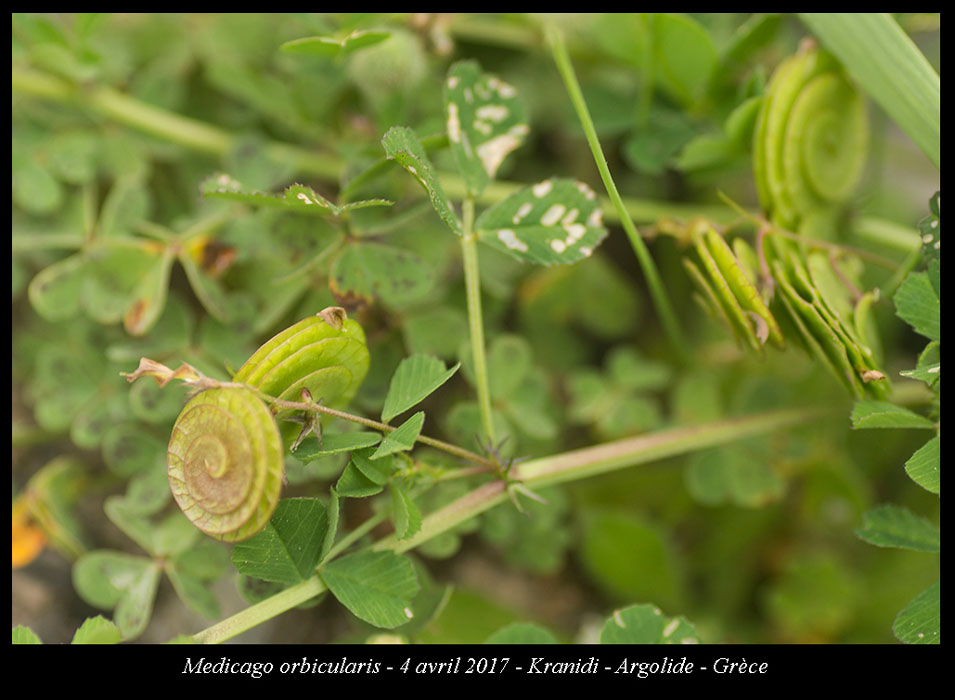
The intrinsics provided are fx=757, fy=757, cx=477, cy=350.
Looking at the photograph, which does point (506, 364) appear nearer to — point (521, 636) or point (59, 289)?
point (521, 636)

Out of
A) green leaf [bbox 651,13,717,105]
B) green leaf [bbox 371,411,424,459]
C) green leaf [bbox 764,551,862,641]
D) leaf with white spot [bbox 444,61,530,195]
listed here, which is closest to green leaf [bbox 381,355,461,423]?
green leaf [bbox 371,411,424,459]

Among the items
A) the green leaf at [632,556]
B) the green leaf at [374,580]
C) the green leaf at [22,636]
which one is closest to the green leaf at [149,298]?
the green leaf at [22,636]

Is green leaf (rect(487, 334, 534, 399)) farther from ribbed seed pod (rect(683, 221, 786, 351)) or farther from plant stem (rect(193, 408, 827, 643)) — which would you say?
ribbed seed pod (rect(683, 221, 786, 351))

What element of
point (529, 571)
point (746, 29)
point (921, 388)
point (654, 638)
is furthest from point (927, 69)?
point (529, 571)

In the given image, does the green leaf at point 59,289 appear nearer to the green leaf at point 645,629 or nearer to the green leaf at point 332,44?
the green leaf at point 332,44

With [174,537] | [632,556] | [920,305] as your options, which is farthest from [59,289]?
[920,305]

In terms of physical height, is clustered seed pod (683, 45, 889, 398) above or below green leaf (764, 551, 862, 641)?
above
